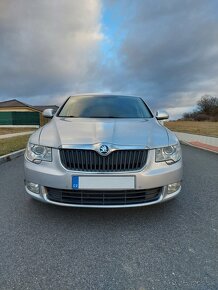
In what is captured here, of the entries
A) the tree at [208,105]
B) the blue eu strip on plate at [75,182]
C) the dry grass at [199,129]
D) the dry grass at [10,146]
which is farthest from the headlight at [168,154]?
the tree at [208,105]

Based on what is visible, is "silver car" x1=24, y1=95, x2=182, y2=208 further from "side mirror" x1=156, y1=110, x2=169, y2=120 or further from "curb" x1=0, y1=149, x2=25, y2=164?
"curb" x1=0, y1=149, x2=25, y2=164

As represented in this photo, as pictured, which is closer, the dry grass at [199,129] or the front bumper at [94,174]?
the front bumper at [94,174]

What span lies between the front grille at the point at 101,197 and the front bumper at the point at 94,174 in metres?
0.02

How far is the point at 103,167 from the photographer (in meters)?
2.71

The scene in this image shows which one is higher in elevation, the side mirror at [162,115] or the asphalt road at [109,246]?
the side mirror at [162,115]

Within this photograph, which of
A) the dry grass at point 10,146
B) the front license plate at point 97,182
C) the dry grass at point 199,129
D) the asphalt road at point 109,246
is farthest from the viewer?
the dry grass at point 199,129

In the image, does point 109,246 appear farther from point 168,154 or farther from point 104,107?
point 104,107

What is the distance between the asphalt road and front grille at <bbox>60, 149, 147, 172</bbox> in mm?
690

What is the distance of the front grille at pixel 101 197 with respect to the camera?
2.70m

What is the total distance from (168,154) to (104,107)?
1772mm

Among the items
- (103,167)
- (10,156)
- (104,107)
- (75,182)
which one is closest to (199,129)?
(10,156)

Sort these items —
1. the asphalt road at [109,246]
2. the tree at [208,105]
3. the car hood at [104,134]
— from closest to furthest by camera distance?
the asphalt road at [109,246], the car hood at [104,134], the tree at [208,105]

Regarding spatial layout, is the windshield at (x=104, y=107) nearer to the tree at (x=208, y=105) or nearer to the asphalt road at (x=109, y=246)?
the asphalt road at (x=109, y=246)

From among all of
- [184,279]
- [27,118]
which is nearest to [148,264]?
[184,279]
